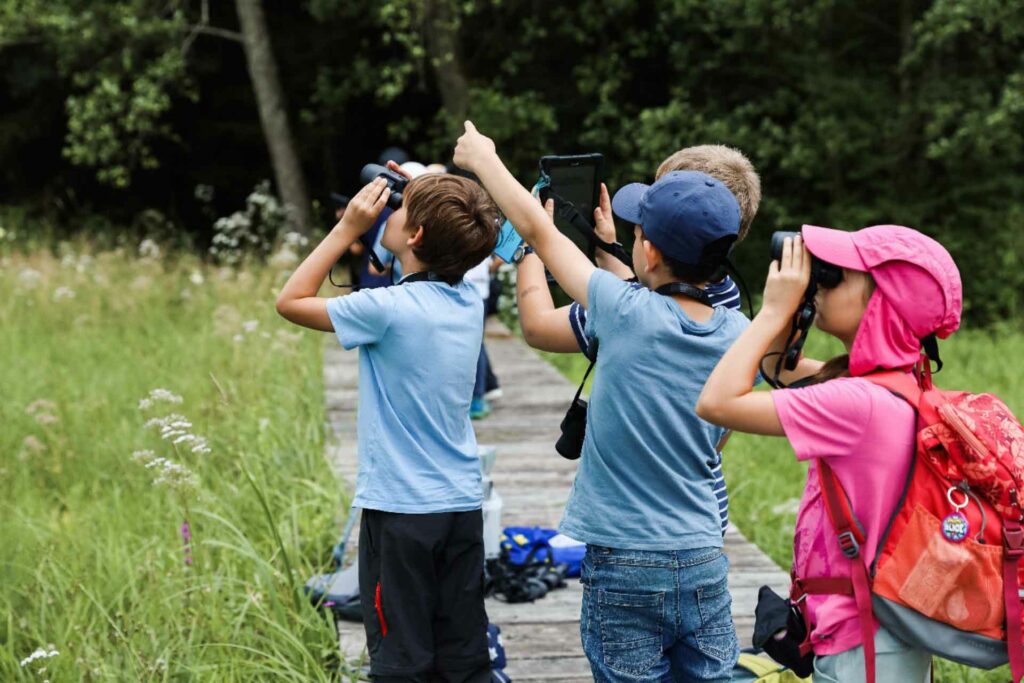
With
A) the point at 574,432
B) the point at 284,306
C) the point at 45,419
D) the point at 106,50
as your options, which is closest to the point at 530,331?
the point at 574,432

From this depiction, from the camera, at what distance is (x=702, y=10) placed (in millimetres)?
15633

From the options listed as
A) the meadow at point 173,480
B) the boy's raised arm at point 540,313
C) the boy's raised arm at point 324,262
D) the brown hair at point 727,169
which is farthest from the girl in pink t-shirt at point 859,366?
the meadow at point 173,480

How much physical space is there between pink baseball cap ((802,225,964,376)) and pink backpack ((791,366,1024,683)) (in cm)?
5

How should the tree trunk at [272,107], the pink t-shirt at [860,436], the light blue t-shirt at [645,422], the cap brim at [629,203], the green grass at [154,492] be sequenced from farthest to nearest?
the tree trunk at [272,107] < the green grass at [154,492] < the cap brim at [629,203] < the light blue t-shirt at [645,422] < the pink t-shirt at [860,436]

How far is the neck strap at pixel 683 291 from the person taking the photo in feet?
7.90

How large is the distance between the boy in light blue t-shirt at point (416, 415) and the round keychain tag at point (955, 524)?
1.15m

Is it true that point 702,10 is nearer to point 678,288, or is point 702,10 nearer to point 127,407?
point 127,407

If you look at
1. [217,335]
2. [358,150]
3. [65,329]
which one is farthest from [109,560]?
[358,150]

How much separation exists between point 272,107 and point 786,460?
35.8 ft

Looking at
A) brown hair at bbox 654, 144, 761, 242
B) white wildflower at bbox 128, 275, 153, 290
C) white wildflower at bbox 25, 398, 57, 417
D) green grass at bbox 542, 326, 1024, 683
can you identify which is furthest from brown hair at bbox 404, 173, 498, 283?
white wildflower at bbox 128, 275, 153, 290

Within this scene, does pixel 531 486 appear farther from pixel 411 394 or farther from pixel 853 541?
pixel 853 541

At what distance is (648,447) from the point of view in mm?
2447

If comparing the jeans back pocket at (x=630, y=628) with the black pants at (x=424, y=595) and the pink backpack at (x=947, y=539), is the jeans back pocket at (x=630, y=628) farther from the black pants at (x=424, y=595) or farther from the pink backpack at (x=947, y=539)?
the black pants at (x=424, y=595)

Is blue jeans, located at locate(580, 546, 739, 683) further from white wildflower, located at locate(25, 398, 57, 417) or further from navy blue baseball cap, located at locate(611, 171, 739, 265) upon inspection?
white wildflower, located at locate(25, 398, 57, 417)
